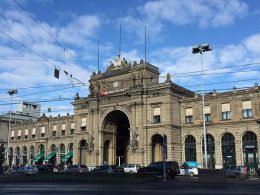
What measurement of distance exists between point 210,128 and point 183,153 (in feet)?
18.9

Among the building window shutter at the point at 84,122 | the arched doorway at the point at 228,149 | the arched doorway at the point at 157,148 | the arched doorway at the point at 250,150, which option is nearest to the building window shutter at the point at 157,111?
the arched doorway at the point at 157,148

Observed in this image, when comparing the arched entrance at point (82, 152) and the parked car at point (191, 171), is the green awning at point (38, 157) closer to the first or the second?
the arched entrance at point (82, 152)

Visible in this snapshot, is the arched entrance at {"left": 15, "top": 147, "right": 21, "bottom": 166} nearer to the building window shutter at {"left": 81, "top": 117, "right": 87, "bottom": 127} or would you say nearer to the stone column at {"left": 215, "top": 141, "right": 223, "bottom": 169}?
the building window shutter at {"left": 81, "top": 117, "right": 87, "bottom": 127}

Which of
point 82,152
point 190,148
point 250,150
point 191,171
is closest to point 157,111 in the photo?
point 190,148

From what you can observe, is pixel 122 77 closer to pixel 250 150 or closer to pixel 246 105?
pixel 246 105

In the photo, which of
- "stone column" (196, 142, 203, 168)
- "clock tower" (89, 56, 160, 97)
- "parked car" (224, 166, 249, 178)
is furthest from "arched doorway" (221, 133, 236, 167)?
"clock tower" (89, 56, 160, 97)

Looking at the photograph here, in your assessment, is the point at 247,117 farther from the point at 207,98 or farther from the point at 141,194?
the point at 141,194

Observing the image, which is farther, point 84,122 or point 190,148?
point 84,122

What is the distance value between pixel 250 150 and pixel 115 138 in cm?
2400

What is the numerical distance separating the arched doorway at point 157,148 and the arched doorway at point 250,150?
1270 cm

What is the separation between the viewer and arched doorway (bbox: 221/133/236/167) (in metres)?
55.5

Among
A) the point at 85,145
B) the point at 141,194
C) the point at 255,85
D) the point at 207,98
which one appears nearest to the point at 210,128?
the point at 207,98

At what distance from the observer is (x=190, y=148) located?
195ft

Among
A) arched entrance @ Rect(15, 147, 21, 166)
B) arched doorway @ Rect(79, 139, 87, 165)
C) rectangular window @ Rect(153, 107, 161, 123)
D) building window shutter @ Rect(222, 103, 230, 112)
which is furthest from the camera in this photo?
arched entrance @ Rect(15, 147, 21, 166)
